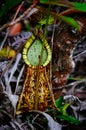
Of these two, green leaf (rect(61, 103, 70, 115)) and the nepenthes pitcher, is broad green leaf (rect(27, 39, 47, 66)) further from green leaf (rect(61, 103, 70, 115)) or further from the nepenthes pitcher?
green leaf (rect(61, 103, 70, 115))

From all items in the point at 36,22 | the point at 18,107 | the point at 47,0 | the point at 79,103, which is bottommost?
the point at 79,103

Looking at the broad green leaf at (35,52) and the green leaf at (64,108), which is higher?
the broad green leaf at (35,52)

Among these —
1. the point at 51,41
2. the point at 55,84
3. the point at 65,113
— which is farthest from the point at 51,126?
the point at 51,41

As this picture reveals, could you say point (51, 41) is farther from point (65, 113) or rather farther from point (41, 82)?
point (65, 113)

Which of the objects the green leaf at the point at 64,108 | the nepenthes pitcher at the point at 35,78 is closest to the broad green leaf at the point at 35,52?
the nepenthes pitcher at the point at 35,78

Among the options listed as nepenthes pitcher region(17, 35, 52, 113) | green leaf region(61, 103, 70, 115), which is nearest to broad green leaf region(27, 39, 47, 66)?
nepenthes pitcher region(17, 35, 52, 113)

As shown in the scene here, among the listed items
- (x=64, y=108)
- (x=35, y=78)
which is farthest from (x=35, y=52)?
(x=64, y=108)

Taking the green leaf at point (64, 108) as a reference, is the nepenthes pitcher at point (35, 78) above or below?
above

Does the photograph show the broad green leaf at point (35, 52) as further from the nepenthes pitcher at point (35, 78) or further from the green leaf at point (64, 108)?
the green leaf at point (64, 108)
